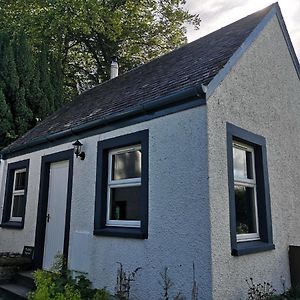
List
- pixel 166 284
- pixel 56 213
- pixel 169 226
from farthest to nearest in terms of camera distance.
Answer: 1. pixel 56 213
2. pixel 169 226
3. pixel 166 284

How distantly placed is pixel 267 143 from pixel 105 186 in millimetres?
3058

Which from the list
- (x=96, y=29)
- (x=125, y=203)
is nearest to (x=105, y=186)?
(x=125, y=203)

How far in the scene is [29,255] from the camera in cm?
698

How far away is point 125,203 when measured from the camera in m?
5.37

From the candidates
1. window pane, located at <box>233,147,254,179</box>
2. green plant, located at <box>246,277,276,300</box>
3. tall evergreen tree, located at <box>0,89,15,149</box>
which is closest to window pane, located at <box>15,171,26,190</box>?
tall evergreen tree, located at <box>0,89,15,149</box>

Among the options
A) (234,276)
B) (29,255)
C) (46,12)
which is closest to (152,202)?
(234,276)

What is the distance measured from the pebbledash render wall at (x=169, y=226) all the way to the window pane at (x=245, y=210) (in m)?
1.03

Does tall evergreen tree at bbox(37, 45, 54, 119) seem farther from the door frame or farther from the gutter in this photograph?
the door frame

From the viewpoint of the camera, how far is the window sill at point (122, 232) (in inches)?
182

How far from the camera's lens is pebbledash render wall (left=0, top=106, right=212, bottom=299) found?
156 inches

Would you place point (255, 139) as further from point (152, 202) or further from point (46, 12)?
point (46, 12)

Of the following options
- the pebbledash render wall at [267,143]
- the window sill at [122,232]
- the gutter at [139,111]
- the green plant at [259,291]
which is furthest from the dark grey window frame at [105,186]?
the green plant at [259,291]

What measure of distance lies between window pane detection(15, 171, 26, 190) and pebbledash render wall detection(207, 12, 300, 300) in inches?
241

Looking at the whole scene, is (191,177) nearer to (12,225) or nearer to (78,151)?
(78,151)
